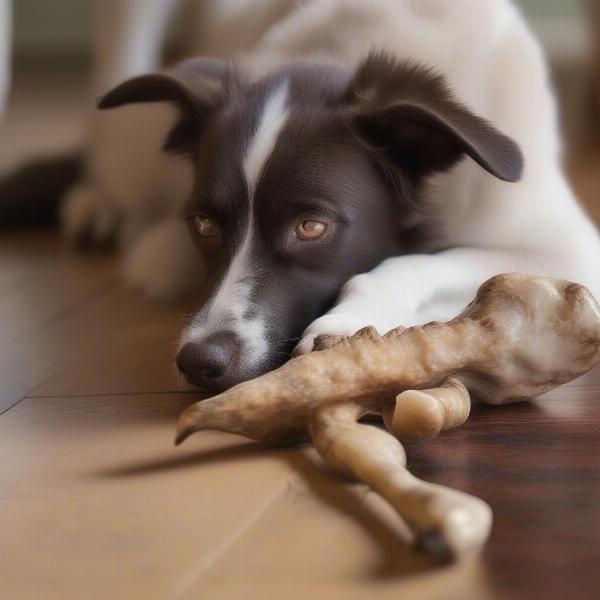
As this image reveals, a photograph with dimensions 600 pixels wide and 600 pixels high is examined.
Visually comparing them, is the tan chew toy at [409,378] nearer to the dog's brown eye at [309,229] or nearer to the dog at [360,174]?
the dog at [360,174]

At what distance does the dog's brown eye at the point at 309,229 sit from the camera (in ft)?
5.33

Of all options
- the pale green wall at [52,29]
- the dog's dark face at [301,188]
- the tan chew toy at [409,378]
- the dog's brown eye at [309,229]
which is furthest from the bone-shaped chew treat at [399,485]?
the pale green wall at [52,29]

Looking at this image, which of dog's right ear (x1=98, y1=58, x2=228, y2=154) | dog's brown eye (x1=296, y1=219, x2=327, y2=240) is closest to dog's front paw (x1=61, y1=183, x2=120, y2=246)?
dog's right ear (x1=98, y1=58, x2=228, y2=154)

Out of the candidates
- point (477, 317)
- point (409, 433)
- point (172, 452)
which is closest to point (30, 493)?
point (172, 452)

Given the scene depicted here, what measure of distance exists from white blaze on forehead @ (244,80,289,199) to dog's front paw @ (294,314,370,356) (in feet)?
0.79

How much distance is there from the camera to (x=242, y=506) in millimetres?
1167

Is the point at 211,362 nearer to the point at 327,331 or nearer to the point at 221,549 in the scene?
the point at 327,331

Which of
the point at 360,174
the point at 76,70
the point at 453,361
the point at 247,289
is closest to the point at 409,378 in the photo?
the point at 453,361

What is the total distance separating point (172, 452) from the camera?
1.34m

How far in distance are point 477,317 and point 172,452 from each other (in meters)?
0.42

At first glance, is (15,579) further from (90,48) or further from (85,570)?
(90,48)

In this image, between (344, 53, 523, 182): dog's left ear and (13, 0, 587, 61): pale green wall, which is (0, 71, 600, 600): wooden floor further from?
(13, 0, 587, 61): pale green wall

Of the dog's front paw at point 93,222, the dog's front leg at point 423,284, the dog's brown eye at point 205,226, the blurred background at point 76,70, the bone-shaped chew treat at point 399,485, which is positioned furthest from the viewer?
the blurred background at point 76,70

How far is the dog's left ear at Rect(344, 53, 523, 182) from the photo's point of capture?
5.13 feet
